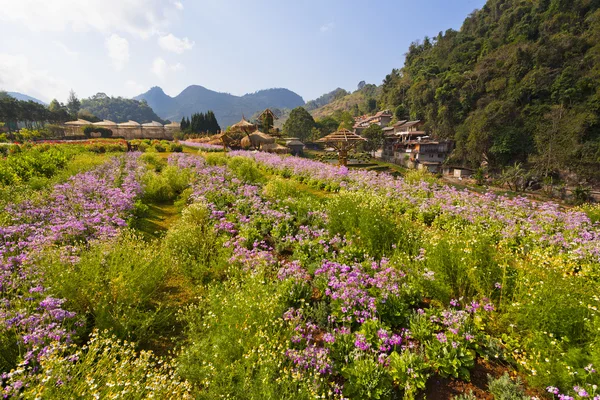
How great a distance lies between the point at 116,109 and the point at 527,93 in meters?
205

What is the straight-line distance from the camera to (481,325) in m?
3.60

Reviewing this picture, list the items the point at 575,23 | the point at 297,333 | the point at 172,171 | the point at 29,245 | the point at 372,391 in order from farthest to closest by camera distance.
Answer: the point at 575,23
the point at 172,171
the point at 29,245
the point at 297,333
the point at 372,391

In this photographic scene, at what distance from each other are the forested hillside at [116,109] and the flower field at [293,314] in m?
187

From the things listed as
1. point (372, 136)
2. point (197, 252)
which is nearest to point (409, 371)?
point (197, 252)

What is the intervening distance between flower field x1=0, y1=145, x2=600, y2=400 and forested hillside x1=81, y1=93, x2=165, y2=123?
18668cm

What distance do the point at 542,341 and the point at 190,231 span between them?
234 inches

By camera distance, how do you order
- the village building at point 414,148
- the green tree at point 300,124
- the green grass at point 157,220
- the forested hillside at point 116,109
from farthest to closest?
1. the forested hillside at point 116,109
2. the green tree at point 300,124
3. the village building at point 414,148
4. the green grass at point 157,220

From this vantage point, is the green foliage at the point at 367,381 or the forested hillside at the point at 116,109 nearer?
the green foliage at the point at 367,381

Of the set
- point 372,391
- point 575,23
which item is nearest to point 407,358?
point 372,391

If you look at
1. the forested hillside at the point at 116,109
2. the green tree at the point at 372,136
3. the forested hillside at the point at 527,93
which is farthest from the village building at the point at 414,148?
the forested hillside at the point at 116,109

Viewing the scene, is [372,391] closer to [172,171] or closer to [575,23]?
[172,171]

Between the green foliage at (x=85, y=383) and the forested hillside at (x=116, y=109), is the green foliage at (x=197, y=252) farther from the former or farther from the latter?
the forested hillside at (x=116, y=109)

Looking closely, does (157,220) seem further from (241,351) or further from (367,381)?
(367,381)

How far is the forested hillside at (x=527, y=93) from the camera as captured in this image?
1421 inches
